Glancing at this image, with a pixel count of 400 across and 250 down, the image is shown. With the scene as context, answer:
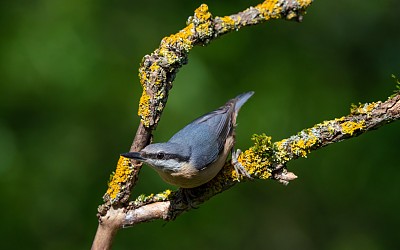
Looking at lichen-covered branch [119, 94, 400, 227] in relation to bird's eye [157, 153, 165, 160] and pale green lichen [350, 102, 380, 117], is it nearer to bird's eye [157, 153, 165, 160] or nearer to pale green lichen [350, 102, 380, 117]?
pale green lichen [350, 102, 380, 117]

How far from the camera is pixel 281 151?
3.02m

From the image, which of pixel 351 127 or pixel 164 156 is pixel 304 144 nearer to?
pixel 351 127

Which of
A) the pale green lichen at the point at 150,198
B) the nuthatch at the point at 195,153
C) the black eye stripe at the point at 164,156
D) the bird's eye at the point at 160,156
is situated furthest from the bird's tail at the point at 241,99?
the pale green lichen at the point at 150,198

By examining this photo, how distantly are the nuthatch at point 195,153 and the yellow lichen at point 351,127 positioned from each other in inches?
18.8

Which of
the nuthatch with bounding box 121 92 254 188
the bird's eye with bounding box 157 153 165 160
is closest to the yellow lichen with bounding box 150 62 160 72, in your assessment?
the nuthatch with bounding box 121 92 254 188

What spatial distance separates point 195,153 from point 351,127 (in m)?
0.90

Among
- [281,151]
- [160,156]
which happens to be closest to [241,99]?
[160,156]

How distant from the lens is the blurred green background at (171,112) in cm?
445

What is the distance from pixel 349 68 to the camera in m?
5.01

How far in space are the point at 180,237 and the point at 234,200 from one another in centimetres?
50

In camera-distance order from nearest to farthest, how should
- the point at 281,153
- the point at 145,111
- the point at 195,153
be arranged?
the point at 145,111, the point at 281,153, the point at 195,153

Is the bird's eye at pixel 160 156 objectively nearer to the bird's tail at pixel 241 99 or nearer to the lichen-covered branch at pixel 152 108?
the lichen-covered branch at pixel 152 108

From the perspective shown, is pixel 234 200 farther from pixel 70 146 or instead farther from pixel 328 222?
pixel 70 146

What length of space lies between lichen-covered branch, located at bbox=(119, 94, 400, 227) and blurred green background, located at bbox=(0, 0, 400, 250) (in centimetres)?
131
